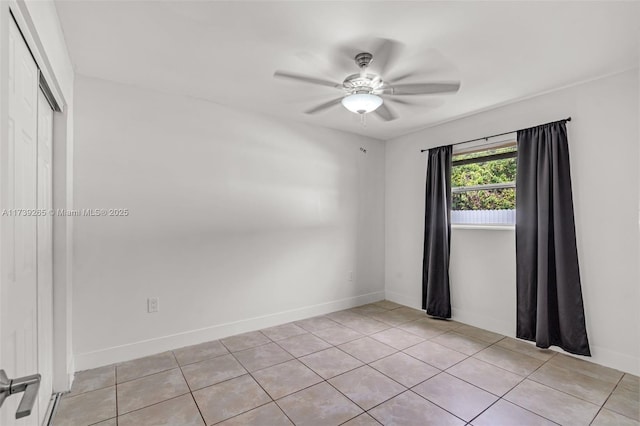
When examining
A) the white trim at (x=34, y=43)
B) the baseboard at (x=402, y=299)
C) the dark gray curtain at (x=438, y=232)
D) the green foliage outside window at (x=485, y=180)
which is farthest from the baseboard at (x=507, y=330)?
the white trim at (x=34, y=43)

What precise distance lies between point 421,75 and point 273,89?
1300 mm

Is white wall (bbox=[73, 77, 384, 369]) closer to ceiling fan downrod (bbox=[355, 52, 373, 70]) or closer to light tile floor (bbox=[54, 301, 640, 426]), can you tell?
light tile floor (bbox=[54, 301, 640, 426])

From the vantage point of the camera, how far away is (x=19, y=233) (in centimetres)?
140

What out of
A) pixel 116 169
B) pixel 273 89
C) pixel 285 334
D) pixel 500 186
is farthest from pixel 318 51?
pixel 285 334

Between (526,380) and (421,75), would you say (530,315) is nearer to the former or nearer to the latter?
Answer: (526,380)

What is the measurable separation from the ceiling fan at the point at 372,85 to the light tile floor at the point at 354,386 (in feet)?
6.89

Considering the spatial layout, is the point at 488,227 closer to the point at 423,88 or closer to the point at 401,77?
the point at 423,88

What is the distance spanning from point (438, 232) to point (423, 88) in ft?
6.16

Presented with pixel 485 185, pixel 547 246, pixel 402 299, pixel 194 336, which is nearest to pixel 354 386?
pixel 194 336

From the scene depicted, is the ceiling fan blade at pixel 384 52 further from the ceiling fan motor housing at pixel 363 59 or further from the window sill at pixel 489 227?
the window sill at pixel 489 227

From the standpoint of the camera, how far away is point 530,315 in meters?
3.03

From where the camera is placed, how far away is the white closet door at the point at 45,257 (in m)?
1.79

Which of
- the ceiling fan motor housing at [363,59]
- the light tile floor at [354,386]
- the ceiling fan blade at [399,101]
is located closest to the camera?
the light tile floor at [354,386]

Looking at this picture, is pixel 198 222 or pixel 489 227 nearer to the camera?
pixel 198 222
